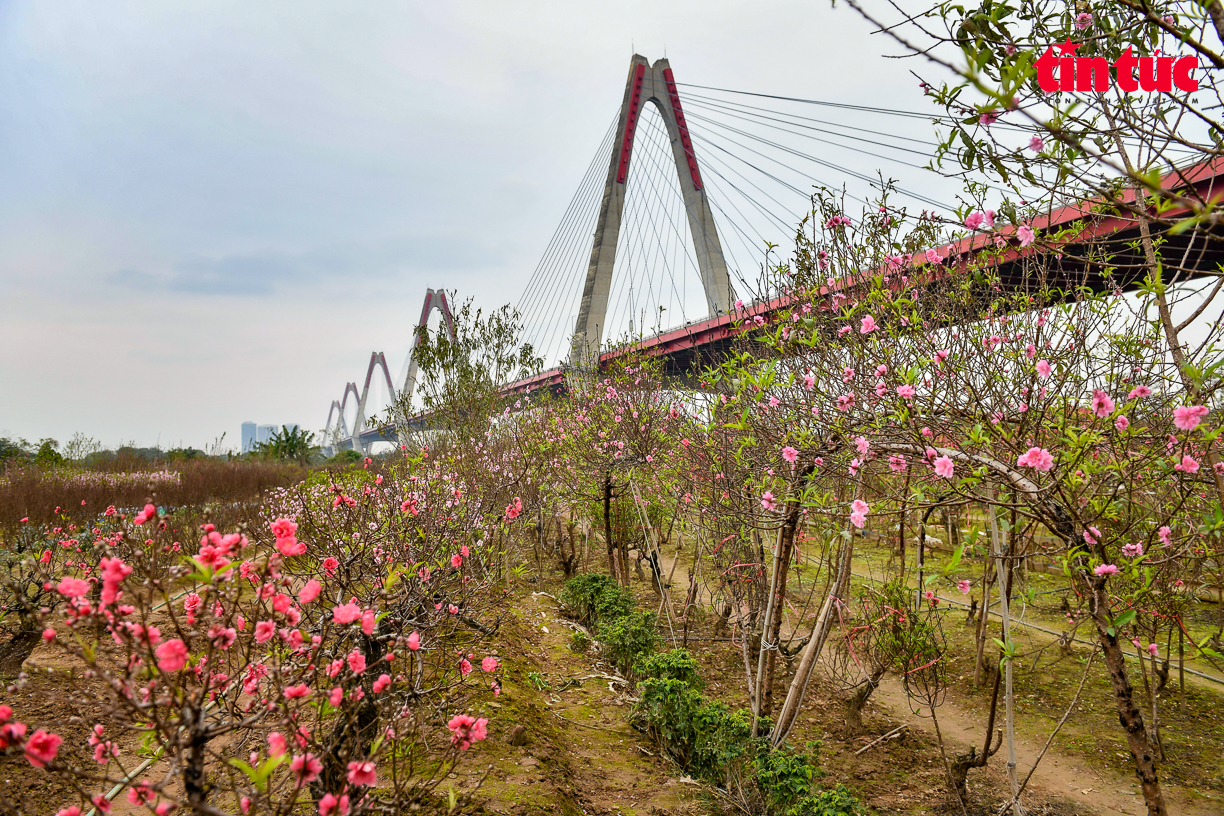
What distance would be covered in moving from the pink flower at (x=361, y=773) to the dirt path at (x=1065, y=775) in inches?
156

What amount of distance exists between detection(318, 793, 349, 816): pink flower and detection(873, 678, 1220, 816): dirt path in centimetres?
399

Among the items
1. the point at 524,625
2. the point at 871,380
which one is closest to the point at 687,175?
the point at 524,625

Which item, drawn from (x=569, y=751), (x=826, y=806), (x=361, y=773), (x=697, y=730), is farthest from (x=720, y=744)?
(x=361, y=773)

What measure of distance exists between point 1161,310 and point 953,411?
2.45 feet

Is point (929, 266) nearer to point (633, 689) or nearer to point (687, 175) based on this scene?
point (633, 689)

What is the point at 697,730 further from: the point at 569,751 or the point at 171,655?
the point at 171,655

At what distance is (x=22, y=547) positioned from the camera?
6758mm

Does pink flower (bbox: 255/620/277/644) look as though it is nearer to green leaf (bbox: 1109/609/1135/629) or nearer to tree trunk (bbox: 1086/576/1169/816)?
green leaf (bbox: 1109/609/1135/629)

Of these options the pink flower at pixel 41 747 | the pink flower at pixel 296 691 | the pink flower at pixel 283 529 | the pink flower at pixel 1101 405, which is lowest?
the pink flower at pixel 296 691

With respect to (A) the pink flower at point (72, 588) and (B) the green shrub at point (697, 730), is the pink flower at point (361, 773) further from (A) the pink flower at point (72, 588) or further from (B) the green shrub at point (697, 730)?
(B) the green shrub at point (697, 730)

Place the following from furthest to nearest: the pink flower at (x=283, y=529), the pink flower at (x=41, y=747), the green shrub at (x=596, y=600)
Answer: the green shrub at (x=596, y=600), the pink flower at (x=283, y=529), the pink flower at (x=41, y=747)

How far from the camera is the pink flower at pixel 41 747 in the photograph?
1117 millimetres

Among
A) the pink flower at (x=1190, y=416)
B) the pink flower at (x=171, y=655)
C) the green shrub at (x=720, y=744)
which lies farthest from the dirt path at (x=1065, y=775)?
the pink flower at (x=171, y=655)

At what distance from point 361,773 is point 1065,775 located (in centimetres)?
464
